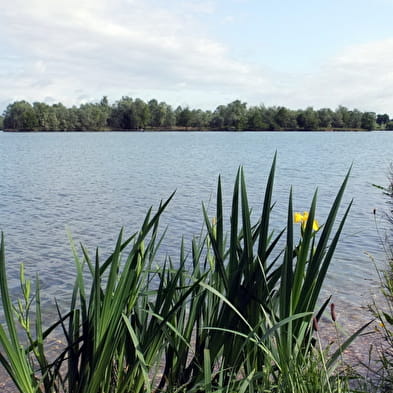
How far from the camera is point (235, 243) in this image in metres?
2.46

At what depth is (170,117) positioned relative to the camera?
12619cm

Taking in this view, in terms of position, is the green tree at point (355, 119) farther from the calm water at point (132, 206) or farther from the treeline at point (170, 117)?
the calm water at point (132, 206)

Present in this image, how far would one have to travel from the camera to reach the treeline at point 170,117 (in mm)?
120312

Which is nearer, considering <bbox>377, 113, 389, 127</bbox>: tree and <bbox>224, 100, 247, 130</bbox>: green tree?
<bbox>224, 100, 247, 130</bbox>: green tree

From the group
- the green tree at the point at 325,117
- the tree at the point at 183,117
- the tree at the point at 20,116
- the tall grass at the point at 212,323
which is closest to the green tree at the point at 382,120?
the green tree at the point at 325,117

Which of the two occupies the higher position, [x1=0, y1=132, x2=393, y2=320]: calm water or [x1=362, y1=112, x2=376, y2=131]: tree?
[x1=0, y1=132, x2=393, y2=320]: calm water

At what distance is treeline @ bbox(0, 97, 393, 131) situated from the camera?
395 feet

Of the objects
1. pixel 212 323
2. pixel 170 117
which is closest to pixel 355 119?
pixel 170 117

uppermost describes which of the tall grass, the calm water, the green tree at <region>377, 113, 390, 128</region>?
the tall grass

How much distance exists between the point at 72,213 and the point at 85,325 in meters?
12.0

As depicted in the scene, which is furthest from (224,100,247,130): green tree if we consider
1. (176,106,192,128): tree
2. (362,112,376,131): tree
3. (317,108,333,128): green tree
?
(362,112,376,131): tree

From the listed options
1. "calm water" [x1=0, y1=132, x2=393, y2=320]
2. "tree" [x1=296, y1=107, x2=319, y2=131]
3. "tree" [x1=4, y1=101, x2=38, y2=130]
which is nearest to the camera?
"calm water" [x1=0, y1=132, x2=393, y2=320]

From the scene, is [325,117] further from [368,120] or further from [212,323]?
[212,323]

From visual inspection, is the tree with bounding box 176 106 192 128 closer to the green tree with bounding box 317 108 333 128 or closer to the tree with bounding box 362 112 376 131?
the green tree with bounding box 317 108 333 128
